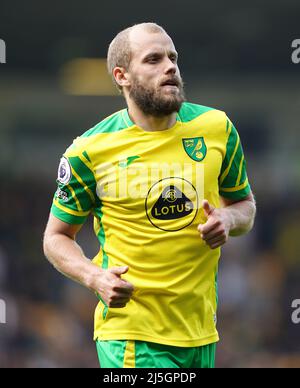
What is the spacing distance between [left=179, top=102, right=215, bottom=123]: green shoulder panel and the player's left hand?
71cm

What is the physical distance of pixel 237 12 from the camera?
19.0 meters

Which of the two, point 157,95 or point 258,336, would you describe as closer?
point 157,95

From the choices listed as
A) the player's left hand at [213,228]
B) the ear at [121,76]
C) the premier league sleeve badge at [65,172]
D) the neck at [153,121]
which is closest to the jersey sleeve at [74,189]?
the premier league sleeve badge at [65,172]

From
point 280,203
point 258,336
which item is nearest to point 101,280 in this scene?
point 258,336

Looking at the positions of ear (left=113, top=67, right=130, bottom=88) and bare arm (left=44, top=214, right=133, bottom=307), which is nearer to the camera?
bare arm (left=44, top=214, right=133, bottom=307)

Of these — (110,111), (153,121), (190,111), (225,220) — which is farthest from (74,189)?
(110,111)

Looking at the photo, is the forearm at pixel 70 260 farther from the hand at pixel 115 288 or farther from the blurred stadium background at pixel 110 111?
the blurred stadium background at pixel 110 111

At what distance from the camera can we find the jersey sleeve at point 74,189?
586 cm

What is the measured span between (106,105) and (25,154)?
229cm

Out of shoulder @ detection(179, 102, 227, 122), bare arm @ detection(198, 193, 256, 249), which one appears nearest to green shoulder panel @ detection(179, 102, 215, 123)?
shoulder @ detection(179, 102, 227, 122)

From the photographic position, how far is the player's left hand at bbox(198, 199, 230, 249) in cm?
540

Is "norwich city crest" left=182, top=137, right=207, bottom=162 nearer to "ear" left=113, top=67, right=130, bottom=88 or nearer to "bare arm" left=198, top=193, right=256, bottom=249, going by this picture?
"bare arm" left=198, top=193, right=256, bottom=249

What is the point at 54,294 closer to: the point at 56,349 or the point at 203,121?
the point at 56,349
